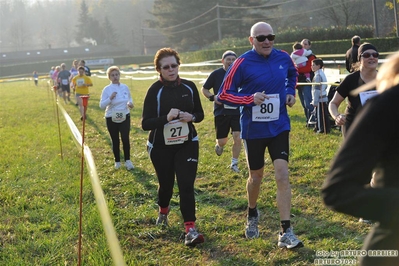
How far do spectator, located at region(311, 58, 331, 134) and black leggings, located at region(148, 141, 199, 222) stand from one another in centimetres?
681

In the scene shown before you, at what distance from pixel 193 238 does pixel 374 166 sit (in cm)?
390

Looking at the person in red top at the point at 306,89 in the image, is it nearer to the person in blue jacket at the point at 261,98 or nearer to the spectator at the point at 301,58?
the spectator at the point at 301,58

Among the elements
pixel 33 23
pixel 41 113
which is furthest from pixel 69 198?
pixel 33 23

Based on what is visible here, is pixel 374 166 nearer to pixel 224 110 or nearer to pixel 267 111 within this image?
pixel 267 111

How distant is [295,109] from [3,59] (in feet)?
332

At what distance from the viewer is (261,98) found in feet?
17.7

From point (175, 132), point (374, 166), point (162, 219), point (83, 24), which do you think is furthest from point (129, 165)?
point (83, 24)

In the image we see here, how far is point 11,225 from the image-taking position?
22.3ft

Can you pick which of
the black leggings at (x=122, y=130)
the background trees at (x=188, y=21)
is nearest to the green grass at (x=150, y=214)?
the black leggings at (x=122, y=130)

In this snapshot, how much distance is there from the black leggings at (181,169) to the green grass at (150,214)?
18.1 inches

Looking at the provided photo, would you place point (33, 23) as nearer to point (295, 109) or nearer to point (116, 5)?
point (116, 5)

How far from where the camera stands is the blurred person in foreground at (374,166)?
1964mm

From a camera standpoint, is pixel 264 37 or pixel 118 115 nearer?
pixel 264 37

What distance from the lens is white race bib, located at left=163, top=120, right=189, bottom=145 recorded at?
19.5 feet
